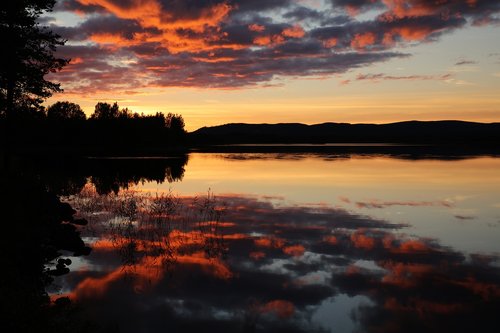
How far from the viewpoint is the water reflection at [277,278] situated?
13195 mm

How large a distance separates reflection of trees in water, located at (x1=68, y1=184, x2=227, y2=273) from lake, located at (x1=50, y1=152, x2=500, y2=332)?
86 mm

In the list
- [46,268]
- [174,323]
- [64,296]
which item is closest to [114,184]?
[46,268]

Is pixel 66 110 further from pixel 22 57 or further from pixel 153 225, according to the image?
pixel 153 225

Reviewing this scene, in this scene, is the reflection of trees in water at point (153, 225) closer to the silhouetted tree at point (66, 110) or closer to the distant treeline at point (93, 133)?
the distant treeline at point (93, 133)

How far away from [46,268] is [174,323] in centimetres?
720

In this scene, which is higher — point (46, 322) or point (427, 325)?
point (46, 322)

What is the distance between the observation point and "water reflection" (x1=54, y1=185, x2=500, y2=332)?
13195 millimetres

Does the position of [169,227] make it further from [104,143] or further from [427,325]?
[104,143]

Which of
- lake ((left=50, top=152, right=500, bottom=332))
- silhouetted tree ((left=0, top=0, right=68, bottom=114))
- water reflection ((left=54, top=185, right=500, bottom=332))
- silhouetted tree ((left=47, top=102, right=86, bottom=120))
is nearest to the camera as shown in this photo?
water reflection ((left=54, top=185, right=500, bottom=332))

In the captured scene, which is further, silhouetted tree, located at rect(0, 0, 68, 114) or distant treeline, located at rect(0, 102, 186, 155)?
distant treeline, located at rect(0, 102, 186, 155)

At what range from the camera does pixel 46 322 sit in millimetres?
9875

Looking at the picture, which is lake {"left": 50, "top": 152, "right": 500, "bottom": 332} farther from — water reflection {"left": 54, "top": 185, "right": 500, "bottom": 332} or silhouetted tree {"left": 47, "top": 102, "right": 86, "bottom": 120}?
silhouetted tree {"left": 47, "top": 102, "right": 86, "bottom": 120}

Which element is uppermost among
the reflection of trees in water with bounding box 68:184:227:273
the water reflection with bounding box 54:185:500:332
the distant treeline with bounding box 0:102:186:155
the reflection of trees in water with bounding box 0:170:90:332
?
the distant treeline with bounding box 0:102:186:155

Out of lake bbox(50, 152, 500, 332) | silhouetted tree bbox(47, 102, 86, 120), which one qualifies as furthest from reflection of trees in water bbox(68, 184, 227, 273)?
silhouetted tree bbox(47, 102, 86, 120)
